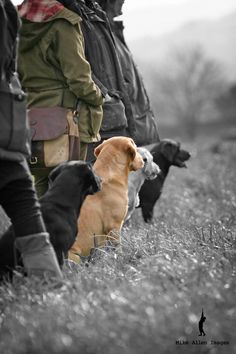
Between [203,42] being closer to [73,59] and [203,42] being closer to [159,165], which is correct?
[159,165]

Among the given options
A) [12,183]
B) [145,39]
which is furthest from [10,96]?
[145,39]

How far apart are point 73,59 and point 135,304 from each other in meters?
2.64

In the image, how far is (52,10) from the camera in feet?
18.5

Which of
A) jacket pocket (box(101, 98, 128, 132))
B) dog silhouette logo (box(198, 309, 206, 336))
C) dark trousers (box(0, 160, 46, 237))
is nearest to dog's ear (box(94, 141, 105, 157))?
jacket pocket (box(101, 98, 128, 132))

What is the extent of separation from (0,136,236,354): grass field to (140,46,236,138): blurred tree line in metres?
71.6

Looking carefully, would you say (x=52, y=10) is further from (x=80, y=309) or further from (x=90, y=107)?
(x=80, y=309)

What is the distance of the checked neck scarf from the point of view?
18.5 feet

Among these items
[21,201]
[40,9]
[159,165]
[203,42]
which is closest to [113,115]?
[40,9]

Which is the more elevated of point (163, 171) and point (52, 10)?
point (52, 10)

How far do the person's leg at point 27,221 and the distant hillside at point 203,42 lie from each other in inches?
3147

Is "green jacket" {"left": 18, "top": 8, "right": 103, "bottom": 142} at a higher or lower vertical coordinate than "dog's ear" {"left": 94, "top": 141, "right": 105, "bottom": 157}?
higher

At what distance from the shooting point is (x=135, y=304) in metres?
3.62

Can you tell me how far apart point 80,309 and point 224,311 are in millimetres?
738

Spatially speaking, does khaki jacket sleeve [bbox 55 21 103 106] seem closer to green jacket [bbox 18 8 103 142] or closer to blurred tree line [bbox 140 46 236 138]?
green jacket [bbox 18 8 103 142]
